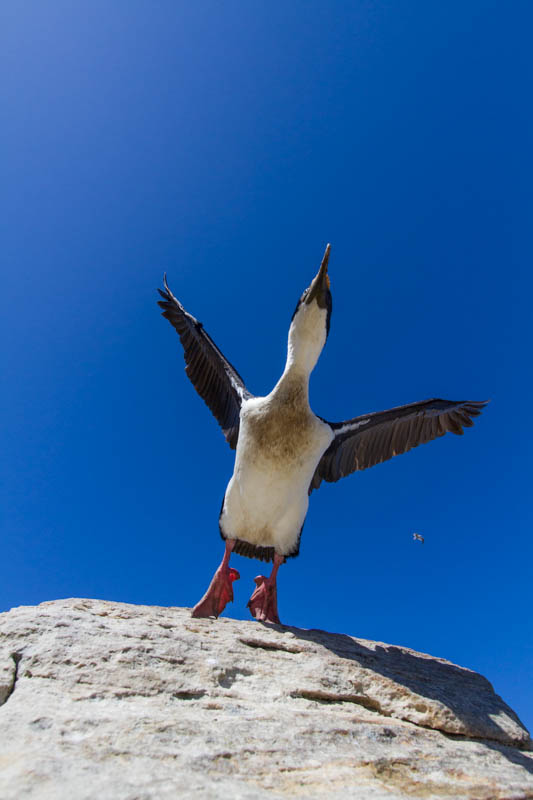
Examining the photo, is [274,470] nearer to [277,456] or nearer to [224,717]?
[277,456]

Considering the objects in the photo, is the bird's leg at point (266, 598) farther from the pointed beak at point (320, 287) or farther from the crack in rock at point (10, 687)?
the pointed beak at point (320, 287)

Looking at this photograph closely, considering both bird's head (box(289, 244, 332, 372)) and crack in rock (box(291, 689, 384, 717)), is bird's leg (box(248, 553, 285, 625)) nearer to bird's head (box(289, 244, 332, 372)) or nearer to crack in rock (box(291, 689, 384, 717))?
crack in rock (box(291, 689, 384, 717))

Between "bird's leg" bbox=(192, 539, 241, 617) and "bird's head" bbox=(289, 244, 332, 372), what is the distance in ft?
10.5

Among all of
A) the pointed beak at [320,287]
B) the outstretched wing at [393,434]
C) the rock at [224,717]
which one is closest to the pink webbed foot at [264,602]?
the rock at [224,717]

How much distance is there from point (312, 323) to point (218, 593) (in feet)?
13.6

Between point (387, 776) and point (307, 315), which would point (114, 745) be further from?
point (307, 315)

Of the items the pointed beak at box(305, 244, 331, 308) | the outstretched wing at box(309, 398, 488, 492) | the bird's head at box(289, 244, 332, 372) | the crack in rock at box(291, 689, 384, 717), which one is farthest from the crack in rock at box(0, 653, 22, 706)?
the pointed beak at box(305, 244, 331, 308)

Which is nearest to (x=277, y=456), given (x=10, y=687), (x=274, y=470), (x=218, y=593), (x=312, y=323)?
(x=274, y=470)

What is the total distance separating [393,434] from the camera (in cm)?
874

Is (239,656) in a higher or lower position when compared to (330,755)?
higher

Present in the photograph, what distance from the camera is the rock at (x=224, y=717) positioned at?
255 centimetres

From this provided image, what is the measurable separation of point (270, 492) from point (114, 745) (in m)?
4.32

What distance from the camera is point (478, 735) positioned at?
14.6 ft

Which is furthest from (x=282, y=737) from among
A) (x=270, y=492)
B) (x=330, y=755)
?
(x=270, y=492)
